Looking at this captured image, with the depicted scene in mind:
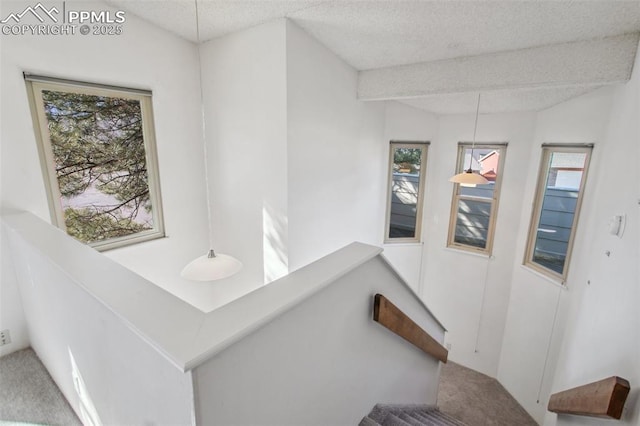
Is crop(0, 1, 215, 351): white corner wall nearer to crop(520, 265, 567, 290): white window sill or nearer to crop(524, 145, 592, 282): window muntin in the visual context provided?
crop(520, 265, 567, 290): white window sill

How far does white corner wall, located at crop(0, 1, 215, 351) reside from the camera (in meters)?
2.20

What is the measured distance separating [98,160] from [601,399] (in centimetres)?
392

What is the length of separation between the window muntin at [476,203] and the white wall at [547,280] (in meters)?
0.44

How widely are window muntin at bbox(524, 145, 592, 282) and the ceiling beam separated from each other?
1343mm

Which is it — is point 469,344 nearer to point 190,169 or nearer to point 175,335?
point 190,169

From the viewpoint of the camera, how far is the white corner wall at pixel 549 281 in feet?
9.23

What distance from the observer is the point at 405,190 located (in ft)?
17.5

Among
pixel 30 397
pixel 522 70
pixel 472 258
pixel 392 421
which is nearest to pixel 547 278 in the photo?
pixel 472 258

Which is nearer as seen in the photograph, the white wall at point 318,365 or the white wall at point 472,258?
→ the white wall at point 318,365

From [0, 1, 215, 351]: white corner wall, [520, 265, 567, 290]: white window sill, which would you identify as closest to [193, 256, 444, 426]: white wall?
[0, 1, 215, 351]: white corner wall

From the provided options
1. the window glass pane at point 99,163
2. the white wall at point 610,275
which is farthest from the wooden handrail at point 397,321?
the window glass pane at point 99,163

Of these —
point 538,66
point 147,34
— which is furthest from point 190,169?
point 538,66

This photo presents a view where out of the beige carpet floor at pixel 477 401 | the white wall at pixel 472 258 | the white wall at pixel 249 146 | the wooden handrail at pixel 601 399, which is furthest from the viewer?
Result: the white wall at pixel 472 258

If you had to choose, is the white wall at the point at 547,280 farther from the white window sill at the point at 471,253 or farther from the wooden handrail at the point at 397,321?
the wooden handrail at the point at 397,321
